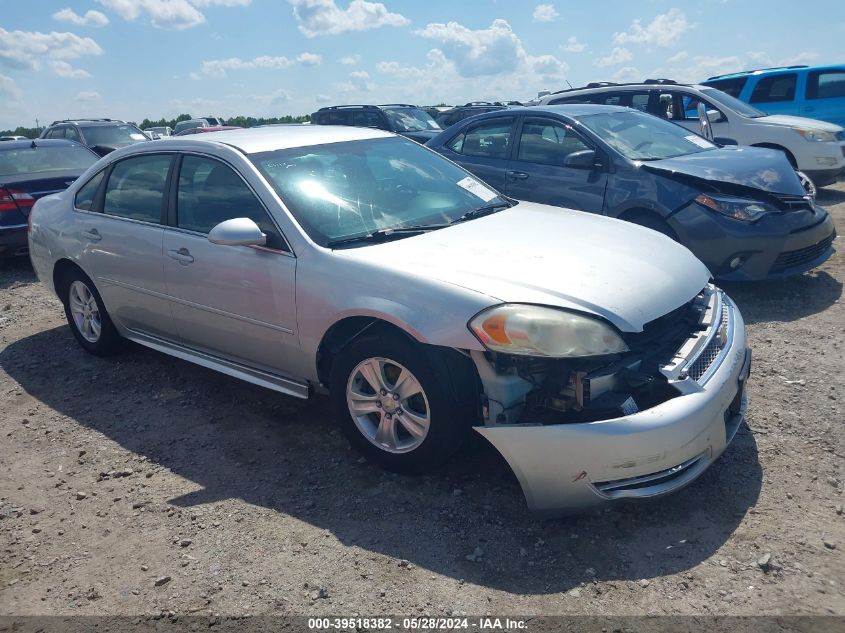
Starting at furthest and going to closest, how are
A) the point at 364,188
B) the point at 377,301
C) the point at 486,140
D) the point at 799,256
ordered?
the point at 486,140 < the point at 799,256 < the point at 364,188 < the point at 377,301

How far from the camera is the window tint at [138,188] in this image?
174 inches

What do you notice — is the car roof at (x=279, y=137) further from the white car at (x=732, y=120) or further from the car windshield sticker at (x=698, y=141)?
the white car at (x=732, y=120)

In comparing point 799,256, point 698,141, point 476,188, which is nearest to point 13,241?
point 476,188

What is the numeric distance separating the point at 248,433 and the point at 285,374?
0.47m

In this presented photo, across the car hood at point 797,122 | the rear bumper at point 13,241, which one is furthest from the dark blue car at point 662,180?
the rear bumper at point 13,241

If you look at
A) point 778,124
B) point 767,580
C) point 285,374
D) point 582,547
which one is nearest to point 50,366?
point 285,374

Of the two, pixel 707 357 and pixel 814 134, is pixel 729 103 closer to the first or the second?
pixel 814 134

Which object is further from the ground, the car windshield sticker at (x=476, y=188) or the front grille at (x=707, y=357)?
the car windshield sticker at (x=476, y=188)

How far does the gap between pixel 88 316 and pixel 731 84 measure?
471 inches

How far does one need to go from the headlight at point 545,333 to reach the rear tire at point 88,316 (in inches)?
130

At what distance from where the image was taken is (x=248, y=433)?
4023 mm

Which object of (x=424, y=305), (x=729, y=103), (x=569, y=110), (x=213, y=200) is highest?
(x=729, y=103)

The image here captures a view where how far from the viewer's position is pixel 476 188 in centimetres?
450

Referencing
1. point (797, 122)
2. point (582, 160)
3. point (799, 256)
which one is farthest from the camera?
point (797, 122)
